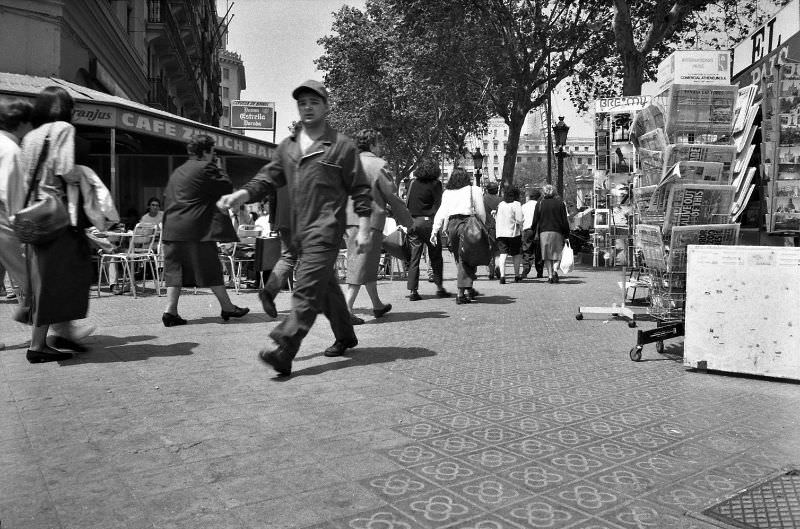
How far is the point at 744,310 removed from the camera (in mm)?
4824

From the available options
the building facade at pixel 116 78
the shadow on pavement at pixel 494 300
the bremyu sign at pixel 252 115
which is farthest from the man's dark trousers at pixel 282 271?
the bremyu sign at pixel 252 115

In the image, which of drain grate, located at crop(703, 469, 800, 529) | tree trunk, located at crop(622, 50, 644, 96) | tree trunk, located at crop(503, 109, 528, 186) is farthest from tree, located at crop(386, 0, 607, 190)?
drain grate, located at crop(703, 469, 800, 529)

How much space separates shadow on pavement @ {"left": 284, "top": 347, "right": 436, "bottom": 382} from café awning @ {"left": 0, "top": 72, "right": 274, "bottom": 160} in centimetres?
761

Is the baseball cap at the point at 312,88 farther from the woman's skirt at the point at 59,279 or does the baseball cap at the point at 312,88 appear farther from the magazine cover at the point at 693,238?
the magazine cover at the point at 693,238

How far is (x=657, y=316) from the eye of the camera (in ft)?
19.1

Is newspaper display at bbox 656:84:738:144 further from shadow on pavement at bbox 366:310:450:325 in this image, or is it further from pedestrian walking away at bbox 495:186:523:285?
pedestrian walking away at bbox 495:186:523:285

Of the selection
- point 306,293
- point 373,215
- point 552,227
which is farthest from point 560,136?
point 306,293

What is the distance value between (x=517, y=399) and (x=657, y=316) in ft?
7.03

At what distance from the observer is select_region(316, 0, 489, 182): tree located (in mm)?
30953

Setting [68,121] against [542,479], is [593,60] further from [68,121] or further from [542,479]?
[542,479]

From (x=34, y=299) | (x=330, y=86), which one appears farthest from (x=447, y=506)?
(x=330, y=86)

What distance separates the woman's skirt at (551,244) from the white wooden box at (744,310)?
722cm

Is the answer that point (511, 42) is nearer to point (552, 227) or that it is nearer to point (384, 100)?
point (552, 227)

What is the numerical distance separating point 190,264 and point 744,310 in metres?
5.03
